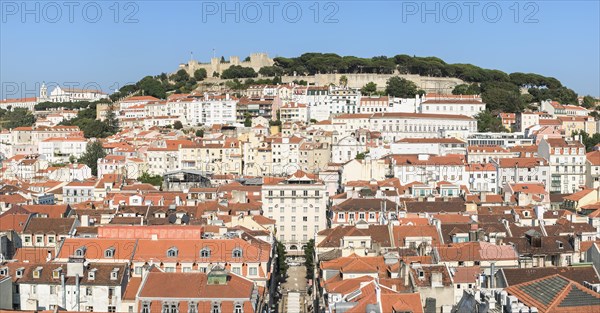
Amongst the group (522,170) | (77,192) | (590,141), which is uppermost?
(590,141)

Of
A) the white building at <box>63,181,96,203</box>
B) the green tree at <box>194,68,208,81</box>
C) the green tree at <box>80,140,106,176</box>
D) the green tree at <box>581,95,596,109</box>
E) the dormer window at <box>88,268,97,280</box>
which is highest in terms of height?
the green tree at <box>194,68,208,81</box>

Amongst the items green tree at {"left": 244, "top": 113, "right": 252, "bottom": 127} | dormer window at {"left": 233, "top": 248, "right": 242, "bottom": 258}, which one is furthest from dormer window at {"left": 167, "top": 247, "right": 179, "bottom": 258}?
green tree at {"left": 244, "top": 113, "right": 252, "bottom": 127}

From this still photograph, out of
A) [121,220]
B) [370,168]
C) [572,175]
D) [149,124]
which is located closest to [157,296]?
[121,220]

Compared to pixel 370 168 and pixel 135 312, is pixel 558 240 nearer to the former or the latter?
pixel 135 312

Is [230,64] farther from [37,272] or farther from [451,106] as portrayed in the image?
[37,272]

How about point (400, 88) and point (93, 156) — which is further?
point (400, 88)

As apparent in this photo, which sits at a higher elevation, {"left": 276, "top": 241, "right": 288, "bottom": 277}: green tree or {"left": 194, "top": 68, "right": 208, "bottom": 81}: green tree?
{"left": 194, "top": 68, "right": 208, "bottom": 81}: green tree

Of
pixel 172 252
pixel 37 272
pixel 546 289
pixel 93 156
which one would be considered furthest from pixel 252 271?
pixel 93 156

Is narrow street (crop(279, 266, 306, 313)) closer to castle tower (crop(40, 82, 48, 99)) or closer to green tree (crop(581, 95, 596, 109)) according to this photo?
green tree (crop(581, 95, 596, 109))
